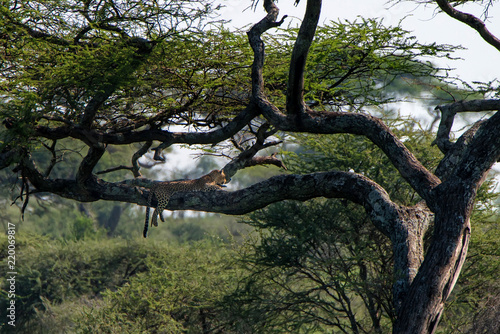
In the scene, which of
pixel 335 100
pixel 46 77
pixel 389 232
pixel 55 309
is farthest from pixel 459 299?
pixel 55 309

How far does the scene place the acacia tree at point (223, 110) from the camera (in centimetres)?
372

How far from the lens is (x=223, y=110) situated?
6363mm

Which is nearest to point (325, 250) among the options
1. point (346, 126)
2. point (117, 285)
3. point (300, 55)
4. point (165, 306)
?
point (165, 306)

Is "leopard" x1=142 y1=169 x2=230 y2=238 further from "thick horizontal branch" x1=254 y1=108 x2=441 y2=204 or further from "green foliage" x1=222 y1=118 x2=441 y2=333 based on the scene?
"green foliage" x1=222 y1=118 x2=441 y2=333

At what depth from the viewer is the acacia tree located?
3723 millimetres

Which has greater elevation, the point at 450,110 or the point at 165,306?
the point at 450,110

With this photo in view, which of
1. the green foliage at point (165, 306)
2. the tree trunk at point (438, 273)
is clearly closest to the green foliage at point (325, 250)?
the green foliage at point (165, 306)

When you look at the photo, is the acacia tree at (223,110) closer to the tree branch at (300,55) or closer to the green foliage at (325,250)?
the tree branch at (300,55)

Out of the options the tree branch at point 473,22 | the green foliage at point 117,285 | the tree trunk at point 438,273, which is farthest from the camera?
the green foliage at point 117,285

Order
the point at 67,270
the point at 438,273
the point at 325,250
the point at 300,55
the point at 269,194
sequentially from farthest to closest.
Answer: the point at 67,270
the point at 325,250
the point at 269,194
the point at 300,55
the point at 438,273

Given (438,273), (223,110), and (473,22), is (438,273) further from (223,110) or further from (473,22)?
(223,110)

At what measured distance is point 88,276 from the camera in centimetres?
1412

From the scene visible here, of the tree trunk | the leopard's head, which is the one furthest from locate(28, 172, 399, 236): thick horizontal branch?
the leopard's head

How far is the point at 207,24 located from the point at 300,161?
4.86 metres
